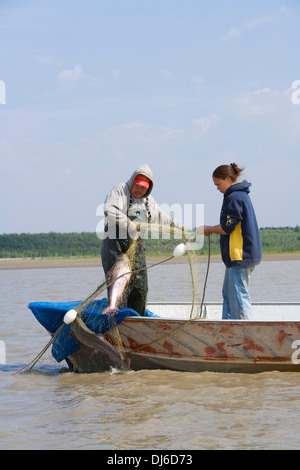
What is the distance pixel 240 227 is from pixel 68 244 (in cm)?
3695

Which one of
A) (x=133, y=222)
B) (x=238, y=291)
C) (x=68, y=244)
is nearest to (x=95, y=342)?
(x=133, y=222)

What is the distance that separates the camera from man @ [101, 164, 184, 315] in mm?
6172

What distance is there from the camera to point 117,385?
5.89 meters

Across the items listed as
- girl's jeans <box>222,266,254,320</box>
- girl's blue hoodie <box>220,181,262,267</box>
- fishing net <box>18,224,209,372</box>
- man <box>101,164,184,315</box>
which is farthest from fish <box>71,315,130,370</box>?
girl's blue hoodie <box>220,181,262,267</box>

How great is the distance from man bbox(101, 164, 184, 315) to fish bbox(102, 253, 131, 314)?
0.05 meters

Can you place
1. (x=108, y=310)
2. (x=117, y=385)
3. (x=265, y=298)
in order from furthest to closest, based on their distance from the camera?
(x=265, y=298) → (x=108, y=310) → (x=117, y=385)

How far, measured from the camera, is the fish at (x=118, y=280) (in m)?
6.30

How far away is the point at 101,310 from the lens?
6430mm

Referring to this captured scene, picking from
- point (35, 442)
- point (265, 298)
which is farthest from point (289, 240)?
point (35, 442)

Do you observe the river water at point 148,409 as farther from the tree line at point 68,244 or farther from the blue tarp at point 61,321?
the tree line at point 68,244

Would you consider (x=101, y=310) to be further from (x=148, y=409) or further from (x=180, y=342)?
(x=148, y=409)
